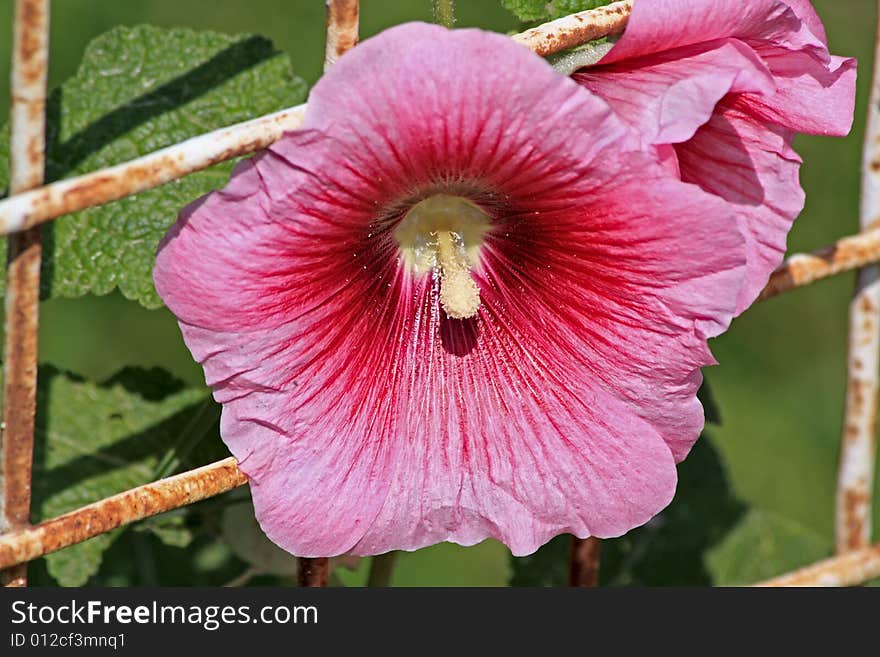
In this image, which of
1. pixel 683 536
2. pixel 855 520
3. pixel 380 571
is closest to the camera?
pixel 380 571

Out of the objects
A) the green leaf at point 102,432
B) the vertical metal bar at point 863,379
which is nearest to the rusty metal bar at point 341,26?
the green leaf at point 102,432

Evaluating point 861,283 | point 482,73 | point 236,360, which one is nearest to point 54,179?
point 236,360

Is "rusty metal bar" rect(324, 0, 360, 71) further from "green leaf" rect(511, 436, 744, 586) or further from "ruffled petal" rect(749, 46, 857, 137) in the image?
"green leaf" rect(511, 436, 744, 586)

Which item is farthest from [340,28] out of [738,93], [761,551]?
[761,551]

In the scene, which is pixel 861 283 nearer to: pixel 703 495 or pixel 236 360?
pixel 703 495

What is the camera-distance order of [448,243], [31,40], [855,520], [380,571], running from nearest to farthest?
[31,40], [448,243], [380,571], [855,520]

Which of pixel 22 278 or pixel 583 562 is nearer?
pixel 22 278

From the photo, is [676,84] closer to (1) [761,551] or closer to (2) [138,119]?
(2) [138,119]

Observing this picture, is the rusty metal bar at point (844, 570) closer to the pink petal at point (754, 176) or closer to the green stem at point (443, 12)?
the pink petal at point (754, 176)
